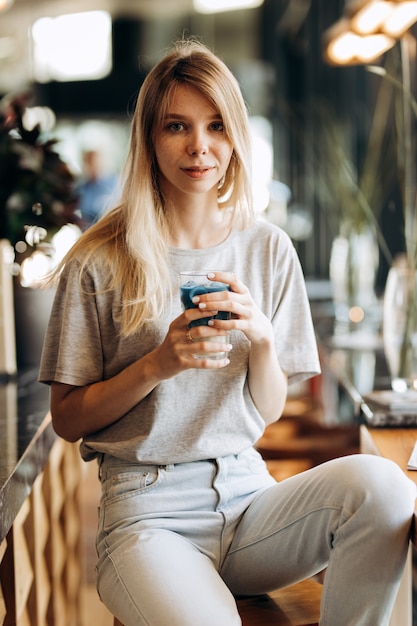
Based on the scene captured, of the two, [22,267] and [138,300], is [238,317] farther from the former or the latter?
[22,267]

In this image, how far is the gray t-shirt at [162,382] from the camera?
4.88 ft

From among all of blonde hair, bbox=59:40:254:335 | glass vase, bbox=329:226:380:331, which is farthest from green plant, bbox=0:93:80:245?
glass vase, bbox=329:226:380:331

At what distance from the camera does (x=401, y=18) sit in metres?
2.22

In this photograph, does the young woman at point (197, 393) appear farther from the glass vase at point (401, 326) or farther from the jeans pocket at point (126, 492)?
the glass vase at point (401, 326)

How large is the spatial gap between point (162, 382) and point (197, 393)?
0.24ft

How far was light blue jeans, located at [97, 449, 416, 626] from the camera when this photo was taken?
121 cm

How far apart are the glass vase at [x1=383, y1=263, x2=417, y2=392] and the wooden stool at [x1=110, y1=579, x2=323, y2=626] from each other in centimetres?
70

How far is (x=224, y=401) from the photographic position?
1.54 metres

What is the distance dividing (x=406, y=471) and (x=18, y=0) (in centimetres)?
967

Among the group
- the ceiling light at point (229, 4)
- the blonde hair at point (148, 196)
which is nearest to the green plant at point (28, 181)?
the blonde hair at point (148, 196)

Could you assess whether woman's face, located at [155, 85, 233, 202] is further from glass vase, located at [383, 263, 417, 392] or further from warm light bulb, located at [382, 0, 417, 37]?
warm light bulb, located at [382, 0, 417, 37]

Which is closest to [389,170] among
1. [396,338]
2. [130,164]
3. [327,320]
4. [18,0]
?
[327,320]

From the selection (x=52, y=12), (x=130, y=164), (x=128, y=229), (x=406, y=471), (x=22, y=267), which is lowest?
(x=406, y=471)

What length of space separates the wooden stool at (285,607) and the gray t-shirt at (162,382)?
27 cm
